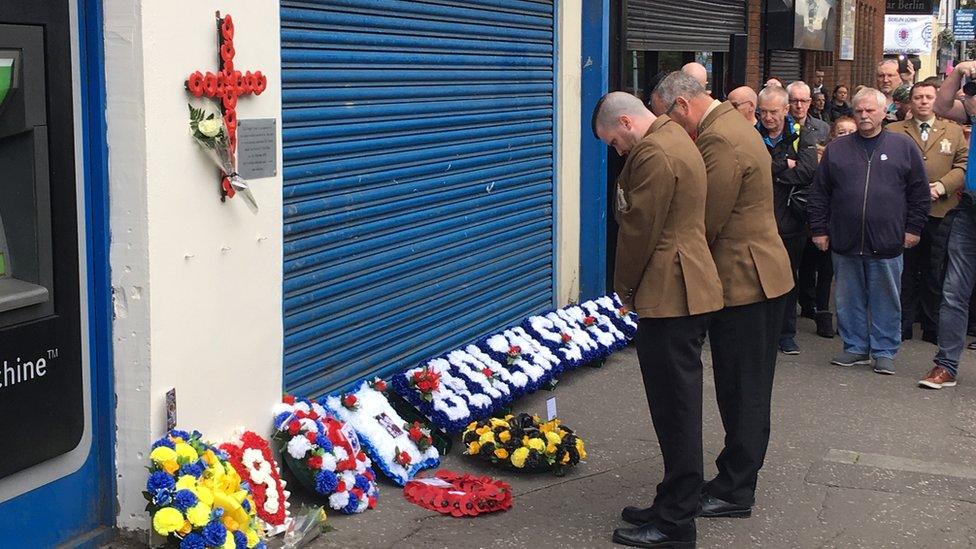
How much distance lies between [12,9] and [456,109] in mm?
3398

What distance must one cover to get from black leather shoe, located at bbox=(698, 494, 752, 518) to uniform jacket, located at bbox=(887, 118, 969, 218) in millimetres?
4519

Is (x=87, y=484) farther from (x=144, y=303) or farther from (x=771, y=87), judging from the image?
(x=771, y=87)

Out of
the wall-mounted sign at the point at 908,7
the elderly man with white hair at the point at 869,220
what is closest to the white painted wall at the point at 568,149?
the elderly man with white hair at the point at 869,220

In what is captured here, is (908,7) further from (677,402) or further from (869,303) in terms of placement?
(677,402)

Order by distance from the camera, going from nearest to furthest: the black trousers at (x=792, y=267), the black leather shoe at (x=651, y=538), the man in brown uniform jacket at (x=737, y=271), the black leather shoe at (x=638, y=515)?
the black leather shoe at (x=651, y=538), the black leather shoe at (x=638, y=515), the man in brown uniform jacket at (x=737, y=271), the black trousers at (x=792, y=267)

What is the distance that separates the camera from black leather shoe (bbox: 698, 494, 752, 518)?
5215 mm

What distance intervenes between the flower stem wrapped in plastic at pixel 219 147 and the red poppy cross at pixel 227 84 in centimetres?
2

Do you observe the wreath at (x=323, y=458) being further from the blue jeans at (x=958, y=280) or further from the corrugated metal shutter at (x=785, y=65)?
the corrugated metal shutter at (x=785, y=65)

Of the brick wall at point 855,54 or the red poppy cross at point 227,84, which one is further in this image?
the brick wall at point 855,54

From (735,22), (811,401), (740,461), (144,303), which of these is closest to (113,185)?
(144,303)

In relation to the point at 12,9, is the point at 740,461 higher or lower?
lower

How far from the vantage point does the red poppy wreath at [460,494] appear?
203 inches

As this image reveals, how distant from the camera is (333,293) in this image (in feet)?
18.8

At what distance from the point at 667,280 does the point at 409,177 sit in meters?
2.11
